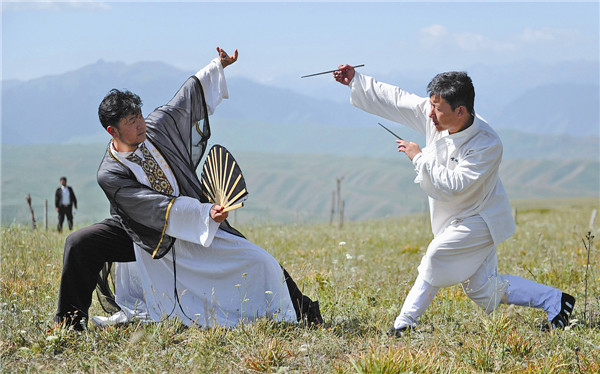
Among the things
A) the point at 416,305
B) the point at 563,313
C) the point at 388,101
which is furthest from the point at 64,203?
the point at 563,313

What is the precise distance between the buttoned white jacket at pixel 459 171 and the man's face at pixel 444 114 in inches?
4.6

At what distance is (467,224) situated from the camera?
4848 mm

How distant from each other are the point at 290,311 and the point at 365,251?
4.69 metres

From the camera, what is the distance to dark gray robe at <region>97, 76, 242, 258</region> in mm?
4793

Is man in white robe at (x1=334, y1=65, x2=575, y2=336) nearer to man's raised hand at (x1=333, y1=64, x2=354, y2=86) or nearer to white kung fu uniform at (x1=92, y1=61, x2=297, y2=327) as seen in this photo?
man's raised hand at (x1=333, y1=64, x2=354, y2=86)

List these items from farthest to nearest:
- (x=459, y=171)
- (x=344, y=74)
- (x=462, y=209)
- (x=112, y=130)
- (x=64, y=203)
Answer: (x=64, y=203), (x=344, y=74), (x=462, y=209), (x=112, y=130), (x=459, y=171)

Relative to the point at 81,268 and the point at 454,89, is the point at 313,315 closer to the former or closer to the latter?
the point at 81,268

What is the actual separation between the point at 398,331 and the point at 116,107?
9.17ft

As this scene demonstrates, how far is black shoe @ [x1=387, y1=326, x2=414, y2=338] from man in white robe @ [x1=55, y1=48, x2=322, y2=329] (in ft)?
2.00

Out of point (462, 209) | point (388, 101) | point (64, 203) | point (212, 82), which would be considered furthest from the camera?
point (64, 203)

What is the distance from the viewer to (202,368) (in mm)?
4102

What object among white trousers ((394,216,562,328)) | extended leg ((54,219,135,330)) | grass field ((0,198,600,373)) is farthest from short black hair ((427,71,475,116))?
extended leg ((54,219,135,330))

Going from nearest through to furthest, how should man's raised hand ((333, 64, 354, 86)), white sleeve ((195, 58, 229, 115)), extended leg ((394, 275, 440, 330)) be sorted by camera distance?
1. extended leg ((394, 275, 440, 330))
2. man's raised hand ((333, 64, 354, 86))
3. white sleeve ((195, 58, 229, 115))

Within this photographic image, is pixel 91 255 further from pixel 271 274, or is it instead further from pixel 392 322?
pixel 392 322
